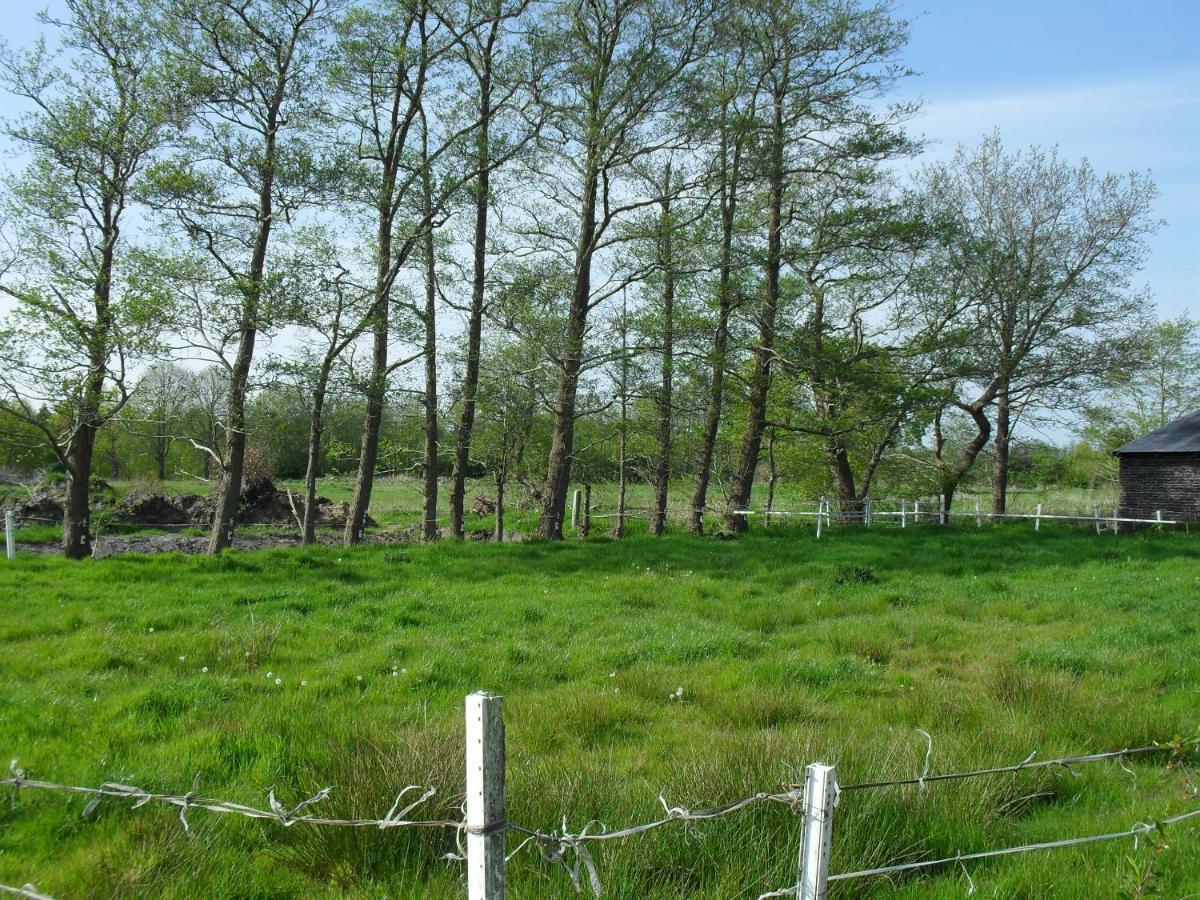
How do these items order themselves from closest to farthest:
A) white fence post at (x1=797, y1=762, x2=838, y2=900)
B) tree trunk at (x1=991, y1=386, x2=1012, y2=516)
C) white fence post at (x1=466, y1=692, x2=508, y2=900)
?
white fence post at (x1=466, y1=692, x2=508, y2=900) → white fence post at (x1=797, y1=762, x2=838, y2=900) → tree trunk at (x1=991, y1=386, x2=1012, y2=516)

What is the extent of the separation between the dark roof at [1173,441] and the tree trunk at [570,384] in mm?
20651

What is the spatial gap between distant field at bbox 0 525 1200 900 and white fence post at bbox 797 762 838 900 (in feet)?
2.78

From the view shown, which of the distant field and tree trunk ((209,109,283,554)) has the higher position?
tree trunk ((209,109,283,554))

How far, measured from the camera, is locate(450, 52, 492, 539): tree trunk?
16.8 m

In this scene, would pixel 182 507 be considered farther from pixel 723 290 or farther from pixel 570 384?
pixel 723 290

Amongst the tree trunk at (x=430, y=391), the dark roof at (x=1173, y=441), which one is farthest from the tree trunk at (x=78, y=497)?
the dark roof at (x=1173, y=441)

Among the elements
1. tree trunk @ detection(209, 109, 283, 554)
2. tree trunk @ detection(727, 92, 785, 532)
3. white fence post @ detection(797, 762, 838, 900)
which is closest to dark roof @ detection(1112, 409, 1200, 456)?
tree trunk @ detection(727, 92, 785, 532)

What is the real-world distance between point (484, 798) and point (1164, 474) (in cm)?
3115

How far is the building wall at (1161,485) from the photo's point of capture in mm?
25984

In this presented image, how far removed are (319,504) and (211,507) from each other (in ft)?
14.2

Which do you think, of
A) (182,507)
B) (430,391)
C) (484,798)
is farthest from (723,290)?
(182,507)

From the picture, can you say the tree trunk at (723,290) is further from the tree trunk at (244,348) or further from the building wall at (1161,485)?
the building wall at (1161,485)

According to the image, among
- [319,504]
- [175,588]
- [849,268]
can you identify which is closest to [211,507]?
[319,504]

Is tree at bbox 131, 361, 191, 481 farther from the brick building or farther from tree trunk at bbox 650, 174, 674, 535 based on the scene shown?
the brick building
